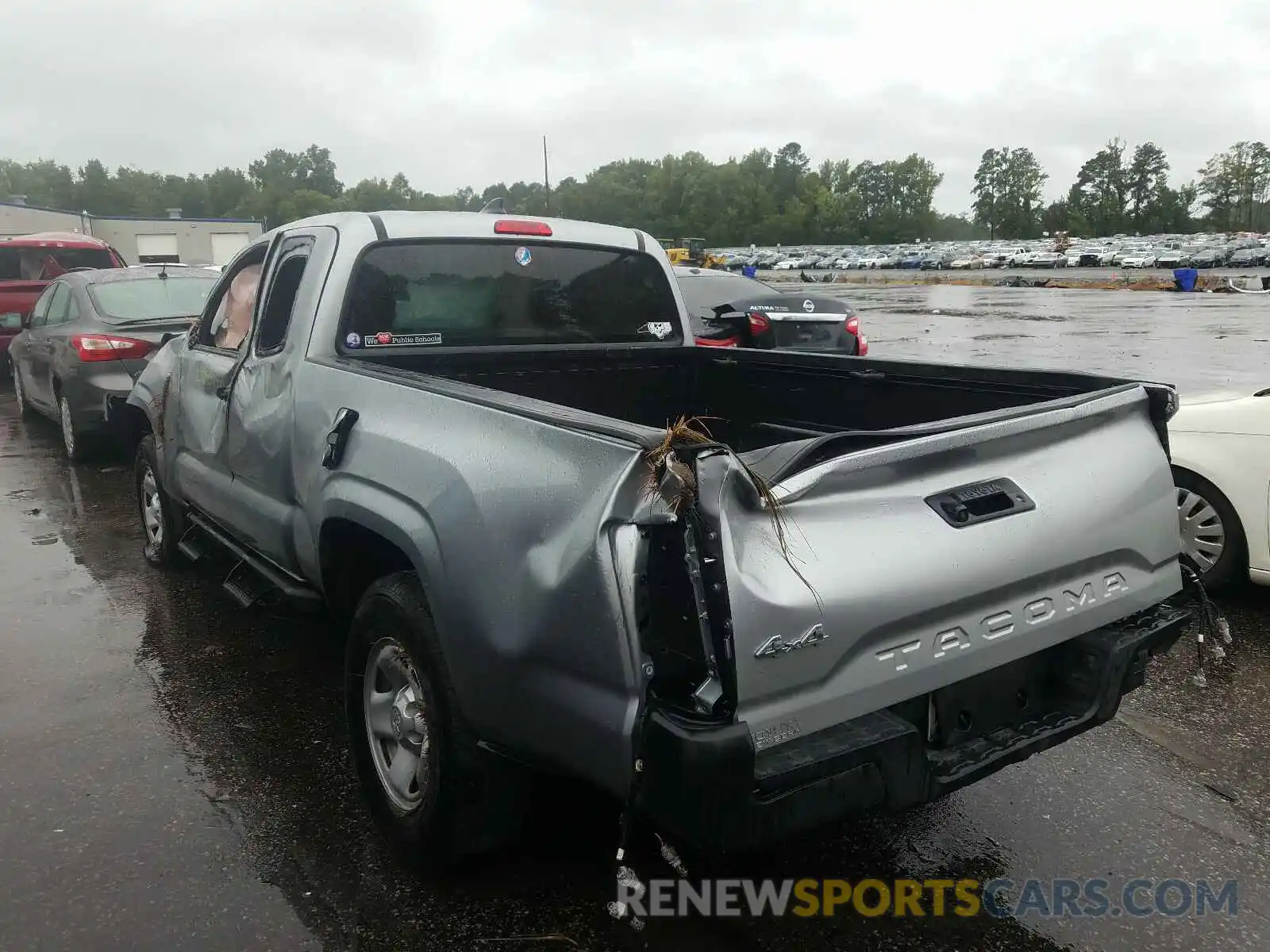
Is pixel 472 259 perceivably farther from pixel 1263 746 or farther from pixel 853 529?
pixel 1263 746

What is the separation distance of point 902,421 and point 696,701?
83.7 inches

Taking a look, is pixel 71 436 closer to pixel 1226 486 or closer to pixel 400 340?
pixel 400 340

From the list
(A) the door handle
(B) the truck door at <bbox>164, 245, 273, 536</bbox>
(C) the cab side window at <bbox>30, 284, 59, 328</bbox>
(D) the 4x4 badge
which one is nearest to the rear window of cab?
(A) the door handle

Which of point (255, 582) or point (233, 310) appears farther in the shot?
point (233, 310)

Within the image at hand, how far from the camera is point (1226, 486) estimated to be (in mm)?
4852

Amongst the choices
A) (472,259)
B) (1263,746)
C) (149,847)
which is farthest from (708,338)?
(149,847)

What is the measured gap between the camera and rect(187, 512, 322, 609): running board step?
147 inches

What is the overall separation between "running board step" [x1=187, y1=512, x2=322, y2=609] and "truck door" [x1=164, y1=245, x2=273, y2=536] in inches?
3.9

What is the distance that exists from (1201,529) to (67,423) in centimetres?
866

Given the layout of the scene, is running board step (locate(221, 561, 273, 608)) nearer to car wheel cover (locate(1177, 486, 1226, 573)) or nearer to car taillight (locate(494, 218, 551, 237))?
car taillight (locate(494, 218, 551, 237))

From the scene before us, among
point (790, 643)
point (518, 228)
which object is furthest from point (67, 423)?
point (790, 643)

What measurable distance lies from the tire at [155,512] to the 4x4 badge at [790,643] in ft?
14.1


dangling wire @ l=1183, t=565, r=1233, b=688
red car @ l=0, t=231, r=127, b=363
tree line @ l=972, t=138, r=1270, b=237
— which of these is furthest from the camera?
tree line @ l=972, t=138, r=1270, b=237

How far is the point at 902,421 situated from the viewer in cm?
387
